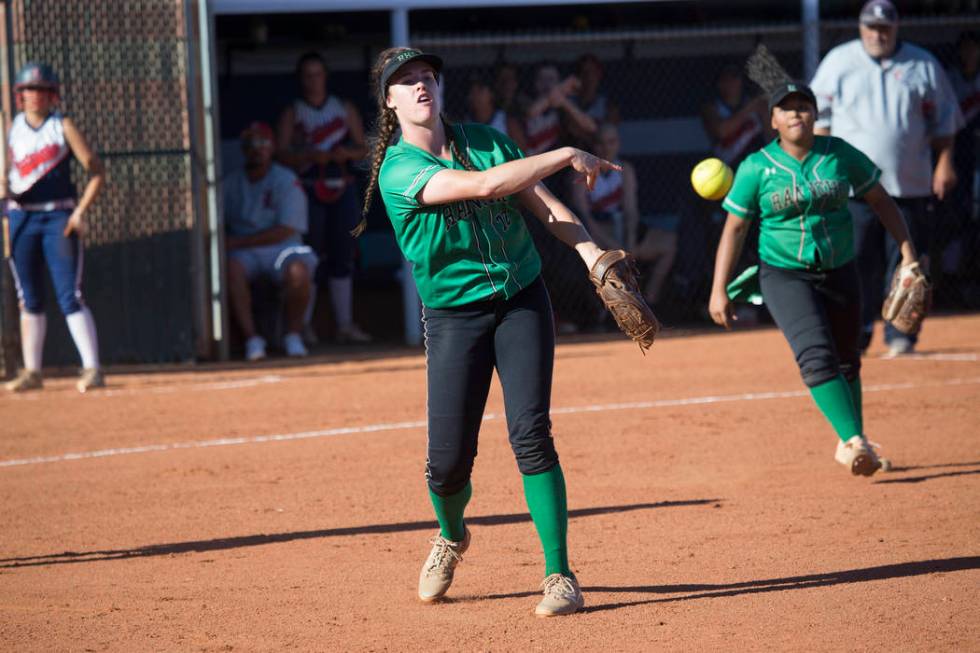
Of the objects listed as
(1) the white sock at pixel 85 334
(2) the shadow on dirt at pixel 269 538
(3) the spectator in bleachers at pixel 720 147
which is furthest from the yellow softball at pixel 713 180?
(3) the spectator in bleachers at pixel 720 147

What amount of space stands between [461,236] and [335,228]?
28.6 ft

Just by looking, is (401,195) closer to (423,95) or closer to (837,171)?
(423,95)

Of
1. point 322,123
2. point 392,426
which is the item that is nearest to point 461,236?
point 392,426

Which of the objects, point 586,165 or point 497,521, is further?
point 497,521

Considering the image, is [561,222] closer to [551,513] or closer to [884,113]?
[551,513]

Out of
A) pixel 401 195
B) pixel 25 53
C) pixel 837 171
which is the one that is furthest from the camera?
pixel 25 53

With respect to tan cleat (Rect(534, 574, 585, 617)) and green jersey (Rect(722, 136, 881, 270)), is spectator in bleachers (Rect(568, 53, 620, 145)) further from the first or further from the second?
tan cleat (Rect(534, 574, 585, 617))

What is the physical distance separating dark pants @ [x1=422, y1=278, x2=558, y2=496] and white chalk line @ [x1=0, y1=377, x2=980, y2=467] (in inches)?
152

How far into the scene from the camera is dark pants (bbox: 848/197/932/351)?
10.2m

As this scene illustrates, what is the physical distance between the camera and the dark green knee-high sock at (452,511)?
17.0ft

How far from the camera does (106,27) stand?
12172 mm

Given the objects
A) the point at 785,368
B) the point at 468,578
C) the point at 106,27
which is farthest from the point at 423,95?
the point at 106,27

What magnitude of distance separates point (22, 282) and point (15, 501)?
393 centimetres

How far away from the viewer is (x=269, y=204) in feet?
42.3
